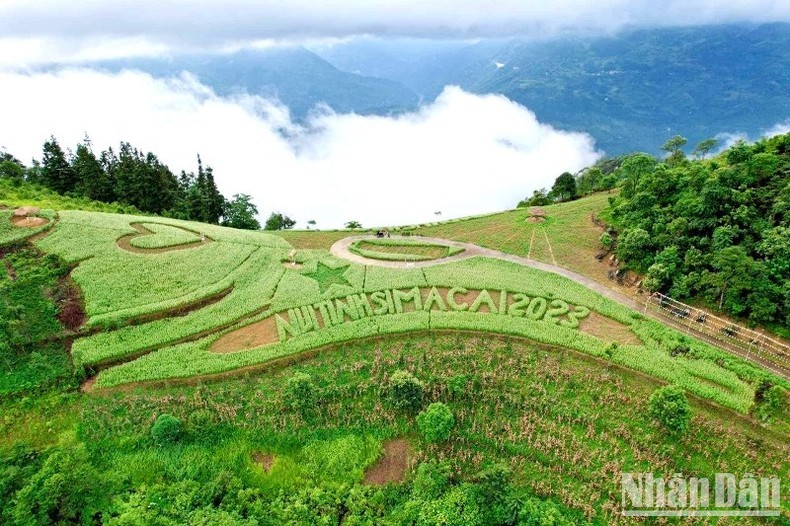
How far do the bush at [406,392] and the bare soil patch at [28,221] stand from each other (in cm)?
4616

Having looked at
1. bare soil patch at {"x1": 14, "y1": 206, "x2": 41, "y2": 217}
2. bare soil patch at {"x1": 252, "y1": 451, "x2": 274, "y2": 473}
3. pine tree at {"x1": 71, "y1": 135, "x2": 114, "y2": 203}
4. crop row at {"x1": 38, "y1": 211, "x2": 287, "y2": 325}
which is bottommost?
bare soil patch at {"x1": 252, "y1": 451, "x2": 274, "y2": 473}

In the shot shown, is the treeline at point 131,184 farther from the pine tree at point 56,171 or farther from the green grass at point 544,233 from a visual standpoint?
the green grass at point 544,233

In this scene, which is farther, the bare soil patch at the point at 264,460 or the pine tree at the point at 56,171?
the pine tree at the point at 56,171

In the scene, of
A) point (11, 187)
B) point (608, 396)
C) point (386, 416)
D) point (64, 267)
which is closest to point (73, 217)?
point (64, 267)

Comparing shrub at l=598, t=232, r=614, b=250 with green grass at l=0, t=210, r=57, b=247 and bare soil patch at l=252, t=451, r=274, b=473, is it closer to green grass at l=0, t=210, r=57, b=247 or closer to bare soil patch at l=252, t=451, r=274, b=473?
bare soil patch at l=252, t=451, r=274, b=473

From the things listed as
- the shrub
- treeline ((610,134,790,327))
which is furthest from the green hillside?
the shrub

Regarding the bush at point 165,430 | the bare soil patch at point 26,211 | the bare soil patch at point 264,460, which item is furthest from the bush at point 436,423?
the bare soil patch at point 26,211

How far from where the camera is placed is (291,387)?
31812 millimetres

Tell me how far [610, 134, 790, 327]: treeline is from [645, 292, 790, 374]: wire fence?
1.36 meters

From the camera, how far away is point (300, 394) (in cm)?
3164

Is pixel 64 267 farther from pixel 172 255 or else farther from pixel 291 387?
pixel 291 387

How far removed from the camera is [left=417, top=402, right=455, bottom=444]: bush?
29.0 metres

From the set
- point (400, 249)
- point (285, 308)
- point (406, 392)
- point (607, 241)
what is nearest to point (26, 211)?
point (285, 308)

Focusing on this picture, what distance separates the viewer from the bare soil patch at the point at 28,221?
1943 inches
